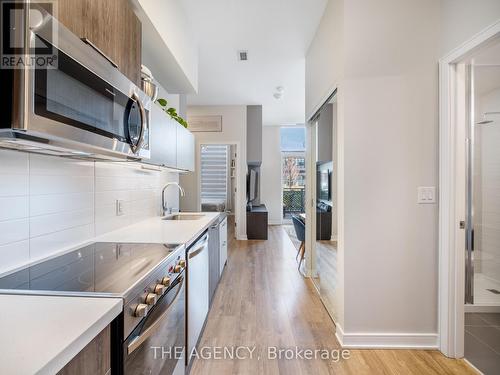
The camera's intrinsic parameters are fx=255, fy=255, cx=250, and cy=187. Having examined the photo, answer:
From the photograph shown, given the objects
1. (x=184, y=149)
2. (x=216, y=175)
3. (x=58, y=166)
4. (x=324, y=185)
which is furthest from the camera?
(x=216, y=175)

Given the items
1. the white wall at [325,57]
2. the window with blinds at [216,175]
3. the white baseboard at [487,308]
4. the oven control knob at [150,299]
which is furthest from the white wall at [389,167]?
the window with blinds at [216,175]

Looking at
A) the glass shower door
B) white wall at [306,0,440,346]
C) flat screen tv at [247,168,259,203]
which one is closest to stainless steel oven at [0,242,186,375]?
white wall at [306,0,440,346]

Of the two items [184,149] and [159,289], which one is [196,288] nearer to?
[159,289]

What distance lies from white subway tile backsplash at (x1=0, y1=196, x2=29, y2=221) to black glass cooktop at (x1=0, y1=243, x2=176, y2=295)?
9.0 inches

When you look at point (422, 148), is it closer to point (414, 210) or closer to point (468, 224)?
point (414, 210)

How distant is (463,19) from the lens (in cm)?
172

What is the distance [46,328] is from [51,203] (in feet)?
2.79

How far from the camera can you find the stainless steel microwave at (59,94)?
25.8 inches

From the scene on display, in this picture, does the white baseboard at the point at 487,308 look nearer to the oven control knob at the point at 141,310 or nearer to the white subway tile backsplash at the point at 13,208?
the oven control knob at the point at 141,310

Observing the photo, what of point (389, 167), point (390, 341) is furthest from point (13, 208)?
point (390, 341)

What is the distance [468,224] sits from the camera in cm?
189

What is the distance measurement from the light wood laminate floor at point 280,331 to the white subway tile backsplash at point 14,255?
3.98ft

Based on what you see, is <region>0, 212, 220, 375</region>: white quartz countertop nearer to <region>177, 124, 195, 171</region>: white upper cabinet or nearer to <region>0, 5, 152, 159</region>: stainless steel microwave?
<region>0, 5, 152, 159</region>: stainless steel microwave

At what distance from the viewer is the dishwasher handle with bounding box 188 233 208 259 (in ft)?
5.51
